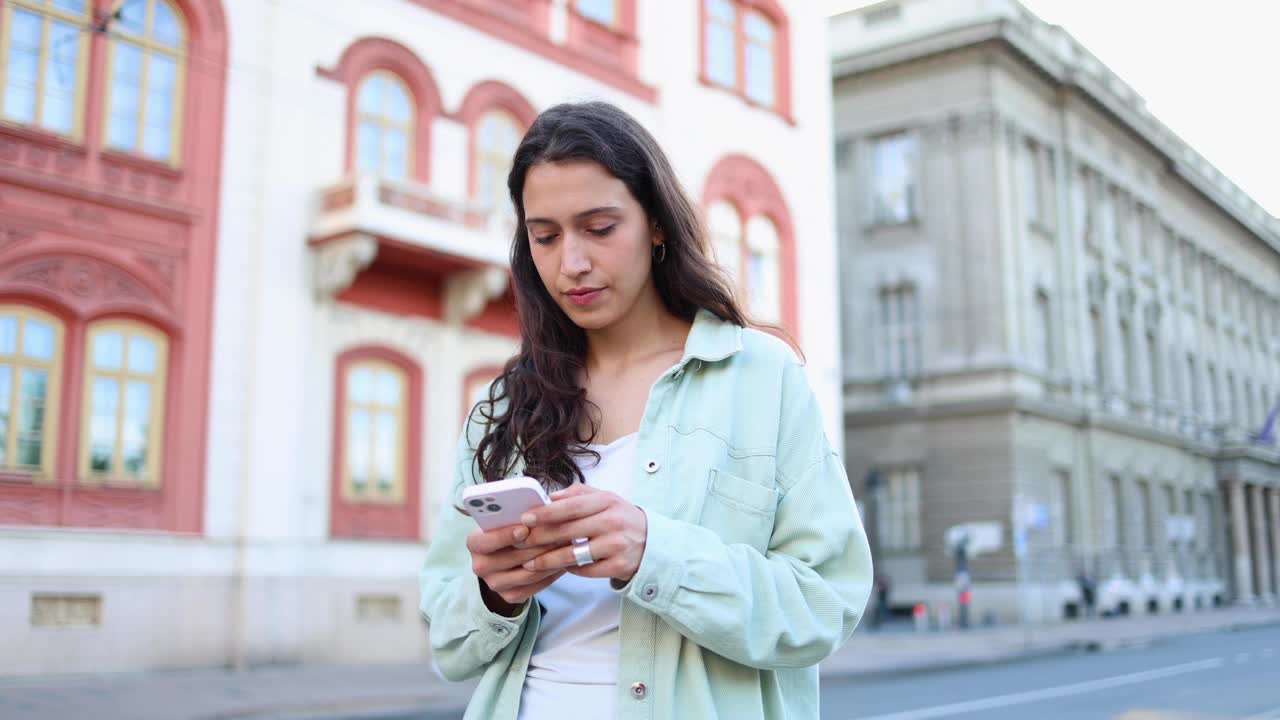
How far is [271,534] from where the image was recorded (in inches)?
615

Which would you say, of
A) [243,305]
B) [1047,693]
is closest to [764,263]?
[243,305]

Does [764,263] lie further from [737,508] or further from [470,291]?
[737,508]

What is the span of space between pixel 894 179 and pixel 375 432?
21341 millimetres

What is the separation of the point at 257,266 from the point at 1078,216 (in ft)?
90.4

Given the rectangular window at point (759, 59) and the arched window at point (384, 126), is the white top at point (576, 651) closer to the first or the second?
the arched window at point (384, 126)

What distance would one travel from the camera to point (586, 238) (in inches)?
79.2

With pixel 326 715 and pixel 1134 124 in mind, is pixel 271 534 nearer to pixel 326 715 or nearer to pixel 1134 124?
pixel 326 715

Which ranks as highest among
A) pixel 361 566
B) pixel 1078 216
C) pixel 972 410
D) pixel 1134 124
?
pixel 1134 124

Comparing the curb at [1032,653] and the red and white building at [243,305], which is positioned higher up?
the red and white building at [243,305]

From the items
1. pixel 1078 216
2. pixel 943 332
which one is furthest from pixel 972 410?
pixel 1078 216

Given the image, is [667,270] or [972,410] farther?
[972,410]

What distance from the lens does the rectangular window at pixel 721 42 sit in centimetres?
2333

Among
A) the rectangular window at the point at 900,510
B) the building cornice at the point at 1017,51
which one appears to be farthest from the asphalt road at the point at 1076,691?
the building cornice at the point at 1017,51

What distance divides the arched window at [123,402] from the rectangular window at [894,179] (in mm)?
23500
